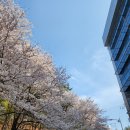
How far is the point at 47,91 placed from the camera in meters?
20.4

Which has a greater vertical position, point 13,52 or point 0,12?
Result: point 0,12

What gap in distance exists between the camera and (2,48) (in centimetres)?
1439

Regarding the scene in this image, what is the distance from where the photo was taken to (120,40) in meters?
57.6

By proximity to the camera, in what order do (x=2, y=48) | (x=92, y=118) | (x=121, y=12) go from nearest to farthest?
1. (x=2, y=48)
2. (x=92, y=118)
3. (x=121, y=12)

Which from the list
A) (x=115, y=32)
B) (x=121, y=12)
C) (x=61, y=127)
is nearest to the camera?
(x=61, y=127)

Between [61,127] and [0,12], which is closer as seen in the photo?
[0,12]

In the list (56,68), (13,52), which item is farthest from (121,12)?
(13,52)

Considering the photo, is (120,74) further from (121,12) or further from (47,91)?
(47,91)

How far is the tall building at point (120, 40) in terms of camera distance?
52.9m

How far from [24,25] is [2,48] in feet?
6.81

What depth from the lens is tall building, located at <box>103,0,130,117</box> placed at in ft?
174

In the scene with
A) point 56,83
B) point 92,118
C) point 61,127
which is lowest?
point 61,127

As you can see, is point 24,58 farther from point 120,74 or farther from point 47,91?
point 120,74

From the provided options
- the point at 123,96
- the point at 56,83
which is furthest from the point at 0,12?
the point at 123,96
